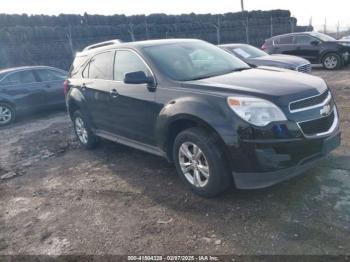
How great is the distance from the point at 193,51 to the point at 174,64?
0.51 m

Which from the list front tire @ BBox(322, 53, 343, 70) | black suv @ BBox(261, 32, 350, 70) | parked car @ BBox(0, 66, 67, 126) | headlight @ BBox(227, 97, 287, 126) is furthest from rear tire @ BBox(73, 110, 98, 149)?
front tire @ BBox(322, 53, 343, 70)

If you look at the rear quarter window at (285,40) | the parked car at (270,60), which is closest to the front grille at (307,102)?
the parked car at (270,60)

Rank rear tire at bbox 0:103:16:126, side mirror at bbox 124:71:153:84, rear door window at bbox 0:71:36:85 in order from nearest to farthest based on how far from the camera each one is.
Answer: side mirror at bbox 124:71:153:84
rear tire at bbox 0:103:16:126
rear door window at bbox 0:71:36:85

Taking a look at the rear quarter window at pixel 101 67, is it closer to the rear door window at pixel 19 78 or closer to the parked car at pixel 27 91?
the parked car at pixel 27 91

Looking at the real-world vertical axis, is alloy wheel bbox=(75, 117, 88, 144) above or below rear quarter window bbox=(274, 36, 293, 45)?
below

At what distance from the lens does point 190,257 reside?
A: 3.03 m

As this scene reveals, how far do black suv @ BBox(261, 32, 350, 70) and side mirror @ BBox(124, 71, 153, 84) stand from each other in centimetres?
1109

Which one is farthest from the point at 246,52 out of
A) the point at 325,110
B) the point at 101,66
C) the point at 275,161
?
the point at 275,161

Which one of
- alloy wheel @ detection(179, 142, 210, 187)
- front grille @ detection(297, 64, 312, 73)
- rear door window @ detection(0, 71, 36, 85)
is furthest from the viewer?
rear door window @ detection(0, 71, 36, 85)

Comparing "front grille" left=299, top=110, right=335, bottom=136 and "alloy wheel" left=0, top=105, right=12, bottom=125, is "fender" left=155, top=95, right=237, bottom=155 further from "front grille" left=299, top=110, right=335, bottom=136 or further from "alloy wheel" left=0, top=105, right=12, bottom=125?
"alloy wheel" left=0, top=105, right=12, bottom=125

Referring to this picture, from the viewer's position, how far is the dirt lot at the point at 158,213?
3170mm

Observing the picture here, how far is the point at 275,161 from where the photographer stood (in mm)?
3359

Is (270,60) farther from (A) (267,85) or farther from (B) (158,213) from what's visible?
(B) (158,213)

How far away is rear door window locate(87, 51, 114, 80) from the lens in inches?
206
